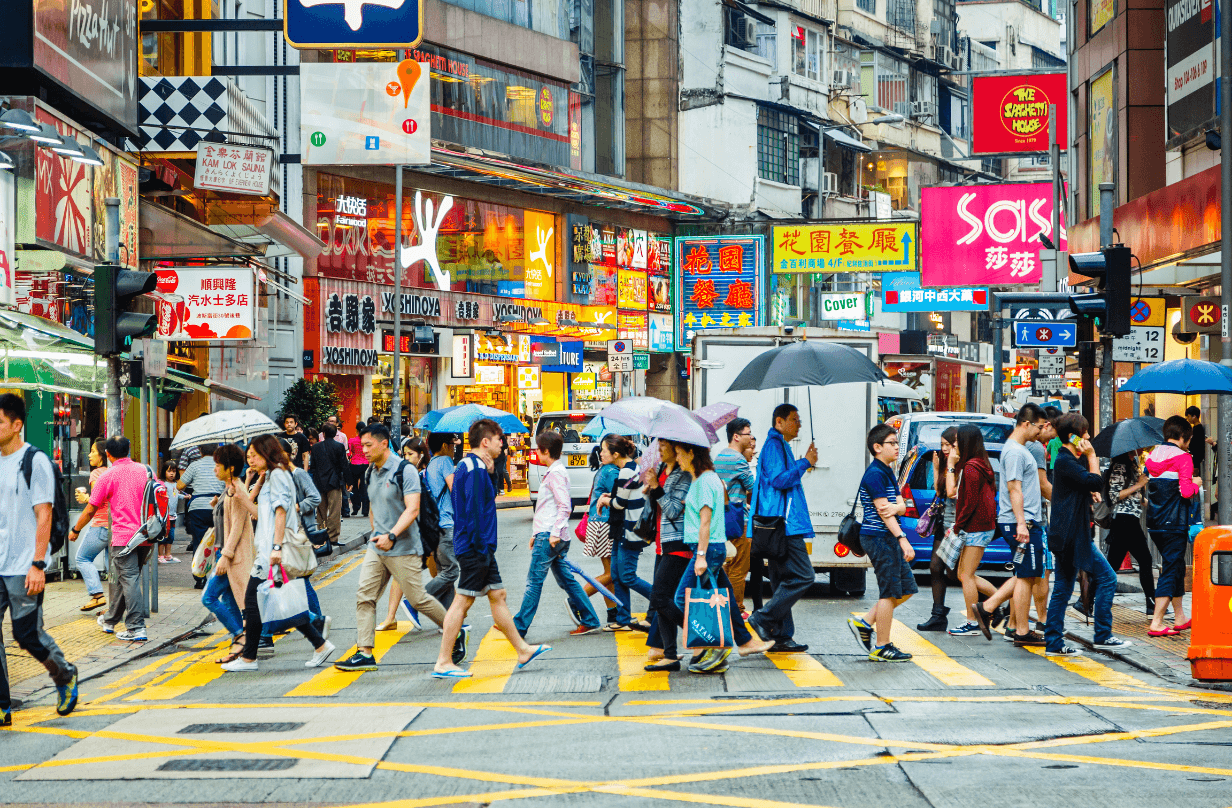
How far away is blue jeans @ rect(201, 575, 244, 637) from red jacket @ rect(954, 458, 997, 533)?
579 centimetres

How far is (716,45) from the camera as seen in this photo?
47031 mm

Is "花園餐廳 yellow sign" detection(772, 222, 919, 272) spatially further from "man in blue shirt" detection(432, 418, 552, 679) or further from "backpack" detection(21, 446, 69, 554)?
"backpack" detection(21, 446, 69, 554)

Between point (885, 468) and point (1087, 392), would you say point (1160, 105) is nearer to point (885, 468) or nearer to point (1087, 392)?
point (1087, 392)

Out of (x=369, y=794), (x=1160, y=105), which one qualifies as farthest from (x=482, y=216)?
(x=369, y=794)

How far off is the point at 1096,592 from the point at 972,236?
21.5 metres

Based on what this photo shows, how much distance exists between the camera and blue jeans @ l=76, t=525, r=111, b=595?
13.6 metres

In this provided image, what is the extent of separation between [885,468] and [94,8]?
37.7 feet

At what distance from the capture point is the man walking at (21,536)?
8430 mm

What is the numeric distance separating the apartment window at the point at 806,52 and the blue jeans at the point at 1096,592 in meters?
40.9

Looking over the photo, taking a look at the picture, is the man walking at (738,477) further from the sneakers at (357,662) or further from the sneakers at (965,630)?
the sneakers at (357,662)

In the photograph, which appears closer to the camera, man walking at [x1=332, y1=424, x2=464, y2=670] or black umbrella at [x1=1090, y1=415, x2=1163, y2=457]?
man walking at [x1=332, y1=424, x2=464, y2=670]

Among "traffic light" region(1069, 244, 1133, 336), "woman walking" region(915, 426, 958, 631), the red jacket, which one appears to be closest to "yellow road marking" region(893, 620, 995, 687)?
"woman walking" region(915, 426, 958, 631)

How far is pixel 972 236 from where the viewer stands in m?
31.6

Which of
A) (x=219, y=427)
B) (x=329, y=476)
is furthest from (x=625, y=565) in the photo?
(x=329, y=476)
